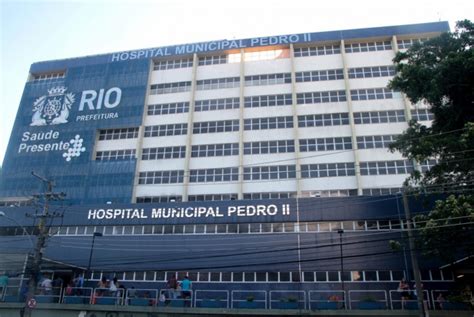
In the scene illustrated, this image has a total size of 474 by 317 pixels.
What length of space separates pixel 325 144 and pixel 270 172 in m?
6.20

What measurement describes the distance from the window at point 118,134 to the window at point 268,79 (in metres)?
13.7

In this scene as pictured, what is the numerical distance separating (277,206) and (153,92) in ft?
74.1

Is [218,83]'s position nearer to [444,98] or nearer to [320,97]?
[320,97]

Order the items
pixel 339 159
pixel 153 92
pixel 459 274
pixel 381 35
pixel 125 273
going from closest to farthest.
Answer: pixel 459 274 < pixel 125 273 < pixel 339 159 < pixel 381 35 < pixel 153 92

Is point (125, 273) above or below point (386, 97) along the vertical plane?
below

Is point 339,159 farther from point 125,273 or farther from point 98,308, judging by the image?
point 98,308

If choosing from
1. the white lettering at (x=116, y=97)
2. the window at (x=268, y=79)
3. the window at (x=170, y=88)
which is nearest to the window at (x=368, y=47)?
the window at (x=268, y=79)

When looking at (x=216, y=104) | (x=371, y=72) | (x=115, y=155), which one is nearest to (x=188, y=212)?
(x=115, y=155)

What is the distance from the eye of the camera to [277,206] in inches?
1305

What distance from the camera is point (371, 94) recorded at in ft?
140

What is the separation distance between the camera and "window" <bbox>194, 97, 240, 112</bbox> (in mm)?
45000

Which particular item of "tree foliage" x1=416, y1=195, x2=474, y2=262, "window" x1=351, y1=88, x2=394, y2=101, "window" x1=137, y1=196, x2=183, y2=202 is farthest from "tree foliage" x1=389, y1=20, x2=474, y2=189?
"window" x1=137, y1=196, x2=183, y2=202

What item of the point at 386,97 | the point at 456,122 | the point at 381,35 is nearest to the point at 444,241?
the point at 456,122

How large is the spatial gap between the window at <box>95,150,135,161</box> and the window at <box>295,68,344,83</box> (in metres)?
19.8
